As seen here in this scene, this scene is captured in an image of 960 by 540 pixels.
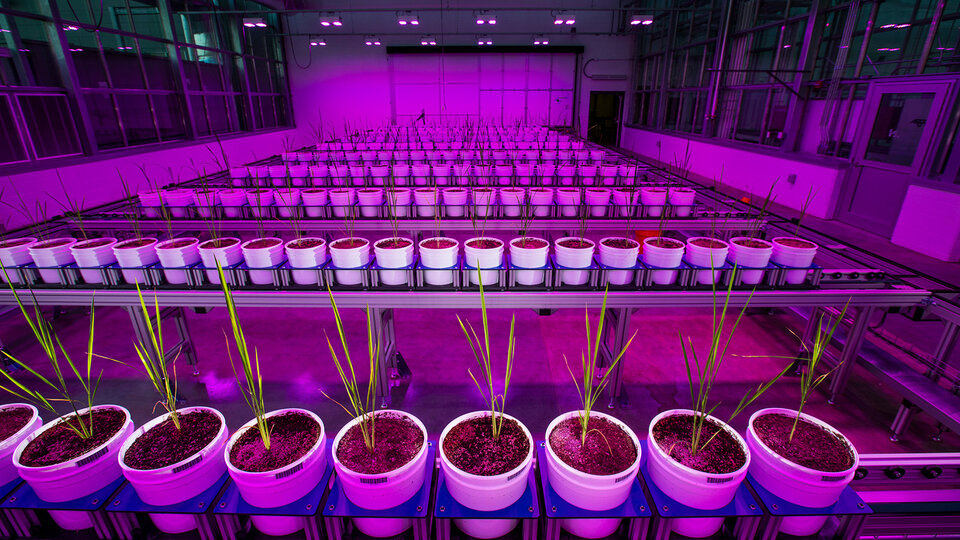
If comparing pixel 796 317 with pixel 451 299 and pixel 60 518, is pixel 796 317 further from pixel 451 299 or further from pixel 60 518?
pixel 60 518

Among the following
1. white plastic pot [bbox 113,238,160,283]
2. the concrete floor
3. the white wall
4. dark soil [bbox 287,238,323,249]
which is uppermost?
dark soil [bbox 287,238,323,249]

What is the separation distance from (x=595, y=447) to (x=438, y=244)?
1.44 metres

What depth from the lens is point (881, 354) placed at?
2826mm

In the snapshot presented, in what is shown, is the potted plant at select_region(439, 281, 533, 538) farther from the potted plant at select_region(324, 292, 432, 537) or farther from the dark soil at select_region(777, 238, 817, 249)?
the dark soil at select_region(777, 238, 817, 249)

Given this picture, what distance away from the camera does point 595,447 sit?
1.17 meters

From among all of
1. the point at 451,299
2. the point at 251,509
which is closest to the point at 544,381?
the point at 451,299

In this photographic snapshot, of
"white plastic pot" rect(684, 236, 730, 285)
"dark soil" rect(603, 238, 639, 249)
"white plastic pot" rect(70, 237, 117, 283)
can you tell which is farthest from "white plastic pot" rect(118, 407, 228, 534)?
"white plastic pot" rect(684, 236, 730, 285)

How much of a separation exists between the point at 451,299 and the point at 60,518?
5.17ft

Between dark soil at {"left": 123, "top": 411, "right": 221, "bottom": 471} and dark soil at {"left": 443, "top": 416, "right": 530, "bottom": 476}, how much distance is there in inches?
24.7

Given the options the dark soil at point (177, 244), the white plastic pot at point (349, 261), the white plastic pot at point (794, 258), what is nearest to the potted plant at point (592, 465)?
the white plastic pot at point (349, 261)

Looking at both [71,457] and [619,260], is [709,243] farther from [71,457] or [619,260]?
[71,457]

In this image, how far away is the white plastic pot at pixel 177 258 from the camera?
2340 millimetres

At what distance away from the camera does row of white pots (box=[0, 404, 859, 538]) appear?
1.03 meters

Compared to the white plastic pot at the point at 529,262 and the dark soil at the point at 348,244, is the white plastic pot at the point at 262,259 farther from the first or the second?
the white plastic pot at the point at 529,262
